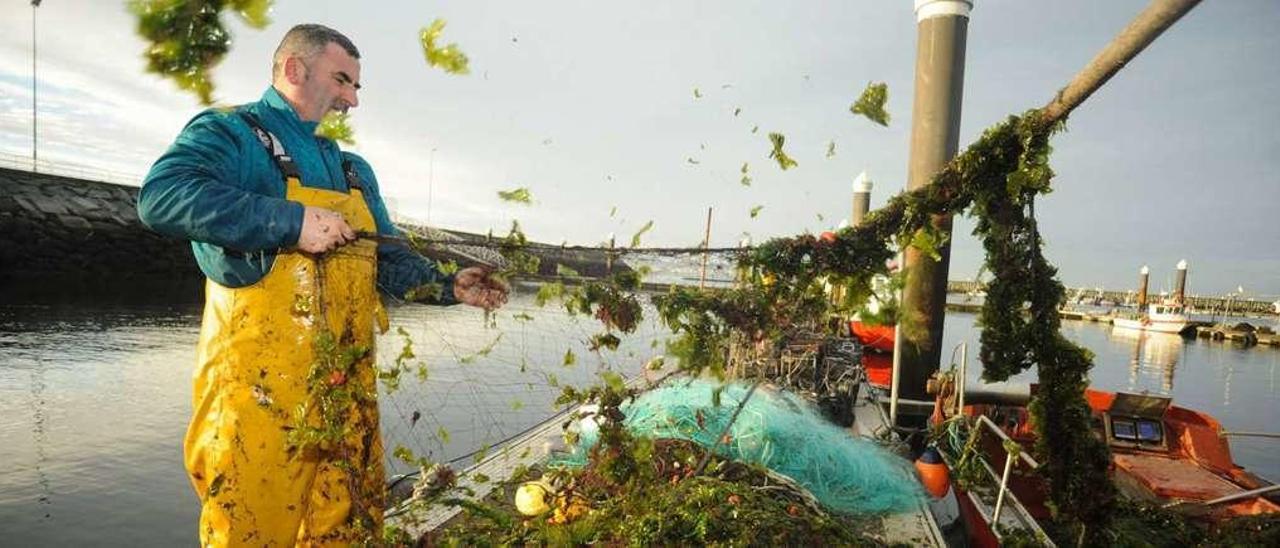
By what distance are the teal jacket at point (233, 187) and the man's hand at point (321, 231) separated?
34 mm

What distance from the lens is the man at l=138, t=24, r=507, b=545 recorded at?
97.1 inches

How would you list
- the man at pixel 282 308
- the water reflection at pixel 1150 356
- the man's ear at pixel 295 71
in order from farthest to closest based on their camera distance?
the water reflection at pixel 1150 356 → the man's ear at pixel 295 71 → the man at pixel 282 308

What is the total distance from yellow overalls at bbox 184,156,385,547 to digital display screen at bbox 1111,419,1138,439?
9972mm

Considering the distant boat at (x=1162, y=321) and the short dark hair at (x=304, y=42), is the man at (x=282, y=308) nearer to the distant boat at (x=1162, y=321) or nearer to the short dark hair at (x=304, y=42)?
the short dark hair at (x=304, y=42)

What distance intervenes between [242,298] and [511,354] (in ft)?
46.9

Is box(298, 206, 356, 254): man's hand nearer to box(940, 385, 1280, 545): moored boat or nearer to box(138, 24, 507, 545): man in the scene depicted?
box(138, 24, 507, 545): man

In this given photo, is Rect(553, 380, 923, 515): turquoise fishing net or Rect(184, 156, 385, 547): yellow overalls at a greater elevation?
Rect(184, 156, 385, 547): yellow overalls

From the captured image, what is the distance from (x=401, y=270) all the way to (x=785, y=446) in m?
3.47

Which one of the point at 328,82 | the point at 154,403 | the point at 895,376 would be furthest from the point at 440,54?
the point at 154,403

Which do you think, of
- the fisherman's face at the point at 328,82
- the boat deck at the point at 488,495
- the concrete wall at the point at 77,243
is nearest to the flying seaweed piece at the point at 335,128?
the fisherman's face at the point at 328,82

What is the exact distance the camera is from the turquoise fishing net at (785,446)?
482 centimetres

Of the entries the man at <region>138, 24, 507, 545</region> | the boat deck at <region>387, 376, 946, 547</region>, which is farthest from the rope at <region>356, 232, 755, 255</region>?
the boat deck at <region>387, 376, 946, 547</region>

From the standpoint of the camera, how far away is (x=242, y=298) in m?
2.60

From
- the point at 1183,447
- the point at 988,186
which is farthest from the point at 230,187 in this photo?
the point at 1183,447
